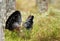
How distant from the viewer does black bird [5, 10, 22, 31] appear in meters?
2.61

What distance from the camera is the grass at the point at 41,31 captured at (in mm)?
2631

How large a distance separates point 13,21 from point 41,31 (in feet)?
0.90

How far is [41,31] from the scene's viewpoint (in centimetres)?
267

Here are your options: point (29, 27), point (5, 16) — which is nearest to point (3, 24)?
point (5, 16)

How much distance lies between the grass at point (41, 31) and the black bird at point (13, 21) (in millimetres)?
50

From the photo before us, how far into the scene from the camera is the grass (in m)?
2.63

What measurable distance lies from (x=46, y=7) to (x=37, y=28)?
0.25m

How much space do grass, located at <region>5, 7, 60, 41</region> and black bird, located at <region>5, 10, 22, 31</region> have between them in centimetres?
5

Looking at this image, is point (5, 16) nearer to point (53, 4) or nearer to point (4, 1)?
point (4, 1)

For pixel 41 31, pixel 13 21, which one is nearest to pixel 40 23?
pixel 41 31

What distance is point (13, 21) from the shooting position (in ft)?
Answer: 8.65

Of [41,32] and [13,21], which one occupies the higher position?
[13,21]

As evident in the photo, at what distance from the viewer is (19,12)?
2.69m

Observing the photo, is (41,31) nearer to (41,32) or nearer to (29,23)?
(41,32)
